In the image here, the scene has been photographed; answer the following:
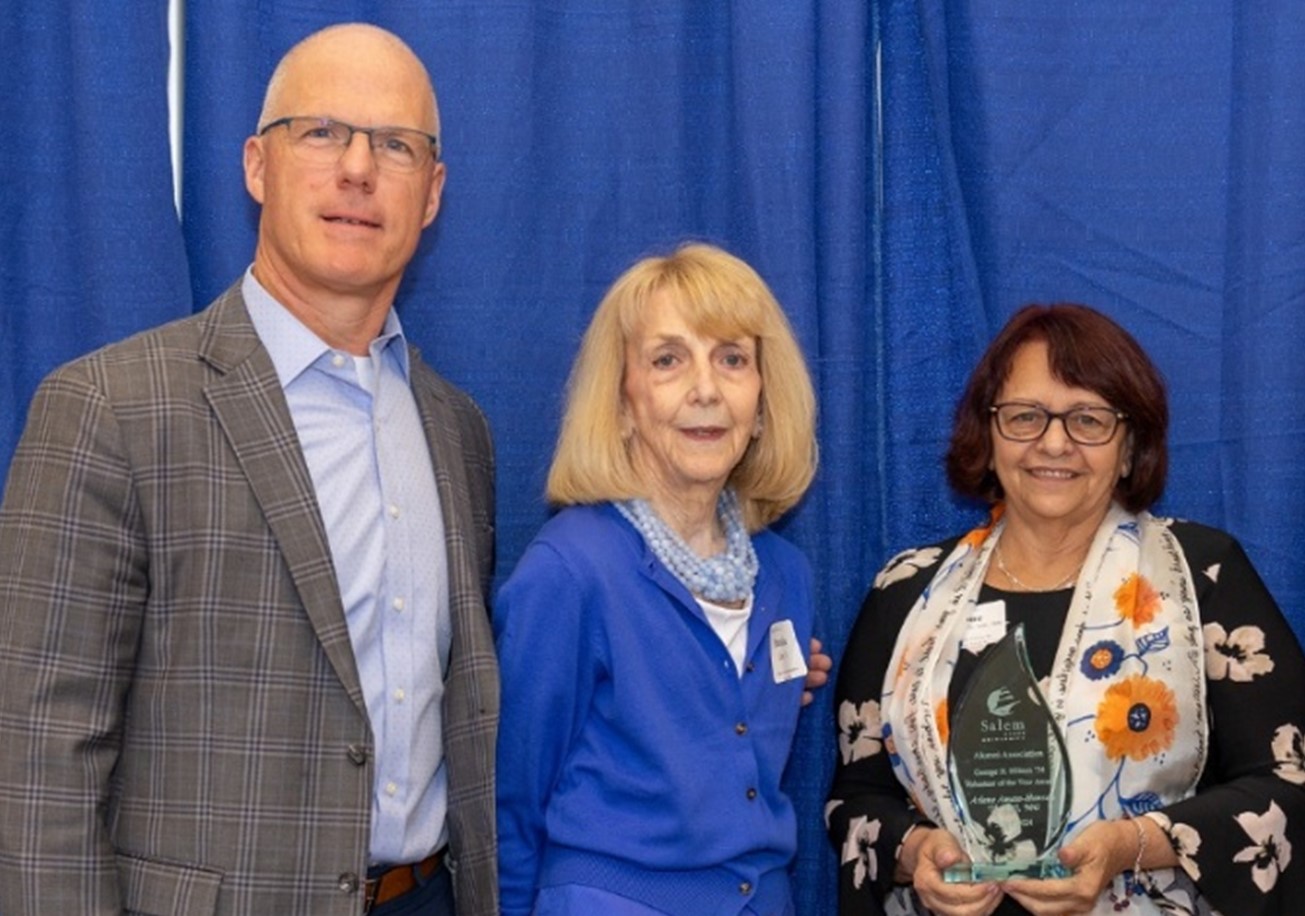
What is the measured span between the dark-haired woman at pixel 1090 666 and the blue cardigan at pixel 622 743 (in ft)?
0.99

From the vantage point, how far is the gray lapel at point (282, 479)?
2.03 m

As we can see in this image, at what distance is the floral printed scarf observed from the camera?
2387 millimetres

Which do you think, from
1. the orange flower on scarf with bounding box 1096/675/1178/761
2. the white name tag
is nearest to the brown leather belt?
the white name tag

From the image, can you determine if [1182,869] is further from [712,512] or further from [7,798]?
[7,798]

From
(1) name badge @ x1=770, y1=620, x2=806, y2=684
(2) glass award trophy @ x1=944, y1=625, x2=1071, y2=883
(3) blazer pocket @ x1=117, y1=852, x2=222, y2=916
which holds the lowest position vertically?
(3) blazer pocket @ x1=117, y1=852, x2=222, y2=916

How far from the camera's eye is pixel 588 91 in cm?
300

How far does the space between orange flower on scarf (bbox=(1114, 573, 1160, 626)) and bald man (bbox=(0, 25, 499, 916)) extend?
0.98m

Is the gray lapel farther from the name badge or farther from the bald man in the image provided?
the name badge

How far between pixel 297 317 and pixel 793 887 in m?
1.48

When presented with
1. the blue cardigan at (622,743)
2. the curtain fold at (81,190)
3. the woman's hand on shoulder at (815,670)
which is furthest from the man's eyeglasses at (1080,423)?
the curtain fold at (81,190)

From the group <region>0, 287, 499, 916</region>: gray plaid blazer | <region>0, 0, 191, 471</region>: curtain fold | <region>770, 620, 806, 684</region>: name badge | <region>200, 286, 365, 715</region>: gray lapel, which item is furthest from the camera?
<region>0, 0, 191, 471</region>: curtain fold

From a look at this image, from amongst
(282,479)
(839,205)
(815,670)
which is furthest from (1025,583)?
(282,479)

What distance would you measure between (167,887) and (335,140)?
1021 millimetres

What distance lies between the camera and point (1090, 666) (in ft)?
7.97
